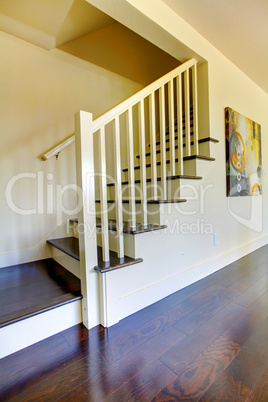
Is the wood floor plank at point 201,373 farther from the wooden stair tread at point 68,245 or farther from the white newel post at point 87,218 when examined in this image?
the wooden stair tread at point 68,245

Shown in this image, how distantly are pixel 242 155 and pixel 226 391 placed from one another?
7.72ft

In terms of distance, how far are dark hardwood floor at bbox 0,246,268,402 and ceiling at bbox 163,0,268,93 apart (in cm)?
232

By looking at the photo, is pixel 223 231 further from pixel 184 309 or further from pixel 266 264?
pixel 184 309

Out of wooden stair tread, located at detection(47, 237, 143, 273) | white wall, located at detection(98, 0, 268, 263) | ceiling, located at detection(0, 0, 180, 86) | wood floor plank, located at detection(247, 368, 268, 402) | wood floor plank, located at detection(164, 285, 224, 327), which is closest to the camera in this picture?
wood floor plank, located at detection(247, 368, 268, 402)

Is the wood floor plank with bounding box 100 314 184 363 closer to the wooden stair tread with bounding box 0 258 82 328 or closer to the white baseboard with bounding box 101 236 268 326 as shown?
the white baseboard with bounding box 101 236 268 326

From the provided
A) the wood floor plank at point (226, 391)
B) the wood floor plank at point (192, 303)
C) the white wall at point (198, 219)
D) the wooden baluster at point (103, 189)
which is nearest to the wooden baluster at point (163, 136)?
the white wall at point (198, 219)

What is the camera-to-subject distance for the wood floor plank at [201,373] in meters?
0.80

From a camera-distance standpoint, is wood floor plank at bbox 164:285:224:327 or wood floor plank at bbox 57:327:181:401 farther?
wood floor plank at bbox 164:285:224:327

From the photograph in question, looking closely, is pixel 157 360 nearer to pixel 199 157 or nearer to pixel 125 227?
pixel 125 227

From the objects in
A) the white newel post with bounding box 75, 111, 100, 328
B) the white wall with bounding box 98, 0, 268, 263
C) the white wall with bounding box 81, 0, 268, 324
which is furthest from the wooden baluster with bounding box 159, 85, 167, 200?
the white newel post with bounding box 75, 111, 100, 328

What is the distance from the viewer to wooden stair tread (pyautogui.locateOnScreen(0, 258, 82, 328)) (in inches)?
43.4

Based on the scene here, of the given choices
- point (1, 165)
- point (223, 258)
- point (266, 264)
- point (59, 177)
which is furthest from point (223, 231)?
point (1, 165)

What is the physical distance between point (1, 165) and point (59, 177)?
0.54 metres

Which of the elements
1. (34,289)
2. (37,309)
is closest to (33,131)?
(34,289)
